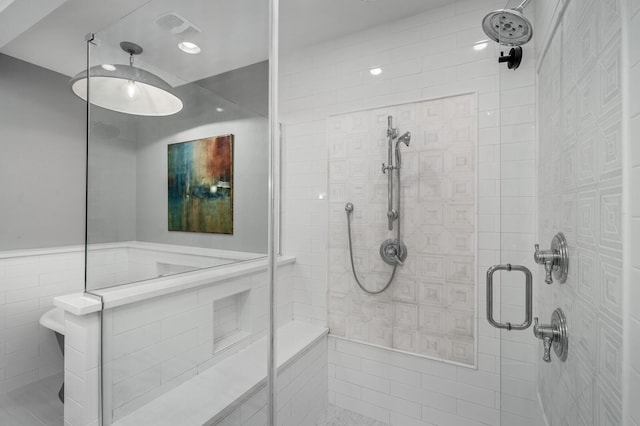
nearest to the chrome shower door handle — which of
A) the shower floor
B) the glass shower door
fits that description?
the glass shower door

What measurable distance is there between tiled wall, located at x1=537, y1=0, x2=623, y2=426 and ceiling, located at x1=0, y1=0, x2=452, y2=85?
831 millimetres

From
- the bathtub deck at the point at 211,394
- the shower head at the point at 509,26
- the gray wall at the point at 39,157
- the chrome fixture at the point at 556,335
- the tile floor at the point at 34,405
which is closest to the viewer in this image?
the chrome fixture at the point at 556,335

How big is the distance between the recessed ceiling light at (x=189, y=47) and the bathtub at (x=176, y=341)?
0.65m

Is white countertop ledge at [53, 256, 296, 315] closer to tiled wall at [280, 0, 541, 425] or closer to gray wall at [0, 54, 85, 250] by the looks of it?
gray wall at [0, 54, 85, 250]

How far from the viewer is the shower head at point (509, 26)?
97cm

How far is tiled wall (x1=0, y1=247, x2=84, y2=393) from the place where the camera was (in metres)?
1.24

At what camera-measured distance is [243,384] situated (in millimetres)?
888

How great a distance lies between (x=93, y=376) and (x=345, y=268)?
1228 mm

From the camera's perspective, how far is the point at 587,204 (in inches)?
24.4

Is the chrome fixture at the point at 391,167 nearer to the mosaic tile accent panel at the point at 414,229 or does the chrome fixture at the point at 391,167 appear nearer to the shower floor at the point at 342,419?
the mosaic tile accent panel at the point at 414,229

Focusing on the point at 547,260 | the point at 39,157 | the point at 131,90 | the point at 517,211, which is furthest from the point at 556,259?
the point at 39,157

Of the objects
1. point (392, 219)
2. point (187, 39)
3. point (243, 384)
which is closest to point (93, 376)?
point (243, 384)

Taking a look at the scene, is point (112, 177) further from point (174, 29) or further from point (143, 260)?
point (174, 29)

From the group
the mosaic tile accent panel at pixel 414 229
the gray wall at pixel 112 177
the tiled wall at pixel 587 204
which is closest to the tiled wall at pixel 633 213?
the tiled wall at pixel 587 204
